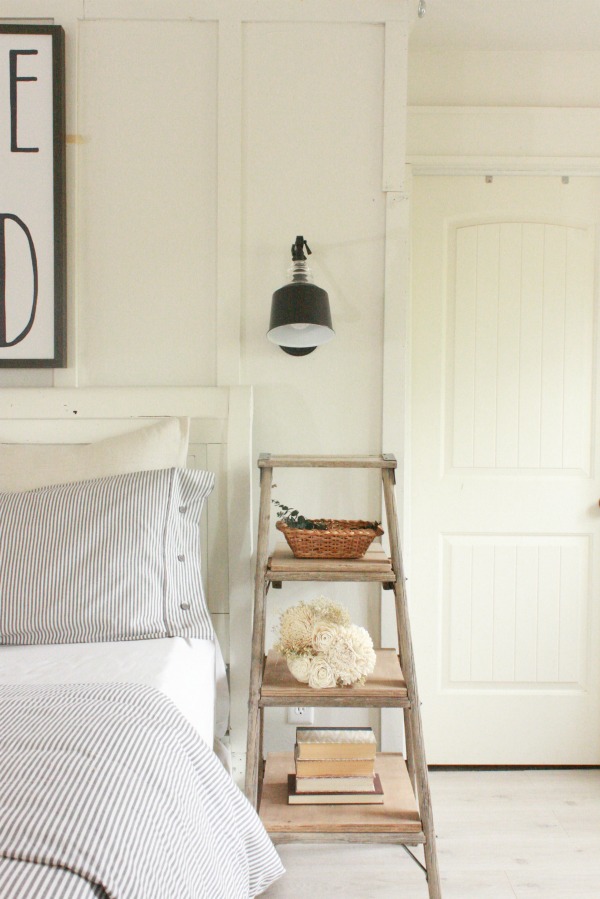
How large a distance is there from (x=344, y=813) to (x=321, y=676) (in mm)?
330

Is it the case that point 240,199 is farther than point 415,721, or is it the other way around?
point 240,199

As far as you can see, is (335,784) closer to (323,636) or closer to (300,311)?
(323,636)

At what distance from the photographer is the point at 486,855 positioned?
1861 millimetres

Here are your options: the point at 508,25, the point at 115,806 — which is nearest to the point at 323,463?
the point at 115,806

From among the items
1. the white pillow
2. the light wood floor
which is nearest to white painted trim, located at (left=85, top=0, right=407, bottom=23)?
the white pillow

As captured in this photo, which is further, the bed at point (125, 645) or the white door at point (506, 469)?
the white door at point (506, 469)

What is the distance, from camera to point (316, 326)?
75.0 inches

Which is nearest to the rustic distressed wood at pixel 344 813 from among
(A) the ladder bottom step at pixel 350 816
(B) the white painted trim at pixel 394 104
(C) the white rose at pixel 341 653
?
(A) the ladder bottom step at pixel 350 816

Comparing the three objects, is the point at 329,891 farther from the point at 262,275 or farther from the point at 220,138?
the point at 220,138

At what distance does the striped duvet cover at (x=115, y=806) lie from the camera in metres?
0.77

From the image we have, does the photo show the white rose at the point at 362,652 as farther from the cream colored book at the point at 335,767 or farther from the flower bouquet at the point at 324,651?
the cream colored book at the point at 335,767

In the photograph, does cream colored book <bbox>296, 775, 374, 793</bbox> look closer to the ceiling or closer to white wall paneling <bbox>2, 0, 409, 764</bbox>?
white wall paneling <bbox>2, 0, 409, 764</bbox>

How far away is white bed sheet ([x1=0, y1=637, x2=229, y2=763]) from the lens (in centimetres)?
136

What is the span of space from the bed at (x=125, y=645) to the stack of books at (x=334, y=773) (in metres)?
0.18
